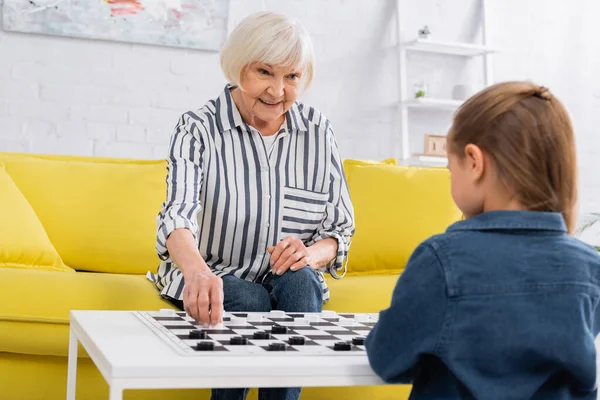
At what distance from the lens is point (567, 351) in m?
1.05

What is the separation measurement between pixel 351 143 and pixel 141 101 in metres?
0.98

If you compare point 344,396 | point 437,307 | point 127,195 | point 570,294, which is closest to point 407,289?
point 437,307

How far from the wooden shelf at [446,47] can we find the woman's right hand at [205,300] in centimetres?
268

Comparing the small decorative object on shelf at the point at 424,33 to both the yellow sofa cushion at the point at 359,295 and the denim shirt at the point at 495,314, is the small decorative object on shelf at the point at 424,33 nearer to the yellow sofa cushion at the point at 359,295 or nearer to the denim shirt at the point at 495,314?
the yellow sofa cushion at the point at 359,295

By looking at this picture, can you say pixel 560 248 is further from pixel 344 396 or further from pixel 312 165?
pixel 344 396

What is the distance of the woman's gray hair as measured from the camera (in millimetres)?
1825

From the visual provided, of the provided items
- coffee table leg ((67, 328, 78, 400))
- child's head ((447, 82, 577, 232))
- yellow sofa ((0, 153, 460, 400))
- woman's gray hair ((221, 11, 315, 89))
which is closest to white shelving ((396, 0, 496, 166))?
yellow sofa ((0, 153, 460, 400))

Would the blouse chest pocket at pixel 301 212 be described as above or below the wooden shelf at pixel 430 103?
below

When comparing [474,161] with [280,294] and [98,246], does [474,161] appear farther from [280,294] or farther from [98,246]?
[98,246]

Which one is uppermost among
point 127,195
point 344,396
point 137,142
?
point 137,142

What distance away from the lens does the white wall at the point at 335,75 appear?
10.9ft

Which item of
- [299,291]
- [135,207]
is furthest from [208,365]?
[135,207]

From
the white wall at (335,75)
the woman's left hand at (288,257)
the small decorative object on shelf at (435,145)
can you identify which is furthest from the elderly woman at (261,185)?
the small decorative object on shelf at (435,145)

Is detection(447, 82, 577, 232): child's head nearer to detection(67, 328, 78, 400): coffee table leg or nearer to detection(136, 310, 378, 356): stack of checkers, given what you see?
detection(136, 310, 378, 356): stack of checkers
